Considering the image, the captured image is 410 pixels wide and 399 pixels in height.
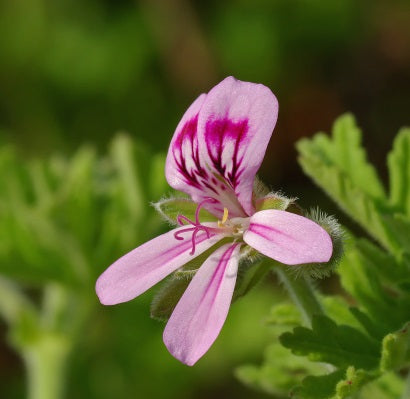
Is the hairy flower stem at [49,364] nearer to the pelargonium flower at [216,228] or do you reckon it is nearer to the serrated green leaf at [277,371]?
the serrated green leaf at [277,371]

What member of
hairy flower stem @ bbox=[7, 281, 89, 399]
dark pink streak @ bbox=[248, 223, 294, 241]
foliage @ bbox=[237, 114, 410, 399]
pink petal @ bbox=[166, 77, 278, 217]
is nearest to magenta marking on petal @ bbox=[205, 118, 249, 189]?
pink petal @ bbox=[166, 77, 278, 217]

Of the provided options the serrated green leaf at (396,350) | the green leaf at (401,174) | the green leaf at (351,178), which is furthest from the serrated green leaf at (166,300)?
the green leaf at (401,174)

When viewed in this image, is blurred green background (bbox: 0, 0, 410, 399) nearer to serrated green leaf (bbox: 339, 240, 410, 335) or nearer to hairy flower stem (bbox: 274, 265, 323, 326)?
serrated green leaf (bbox: 339, 240, 410, 335)

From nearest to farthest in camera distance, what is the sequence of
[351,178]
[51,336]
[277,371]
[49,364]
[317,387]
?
[317,387]
[277,371]
[351,178]
[51,336]
[49,364]

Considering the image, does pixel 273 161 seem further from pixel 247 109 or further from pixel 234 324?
pixel 247 109

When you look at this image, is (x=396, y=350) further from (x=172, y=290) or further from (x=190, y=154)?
(x=190, y=154)

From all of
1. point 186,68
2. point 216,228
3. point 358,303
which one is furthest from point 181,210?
point 186,68
